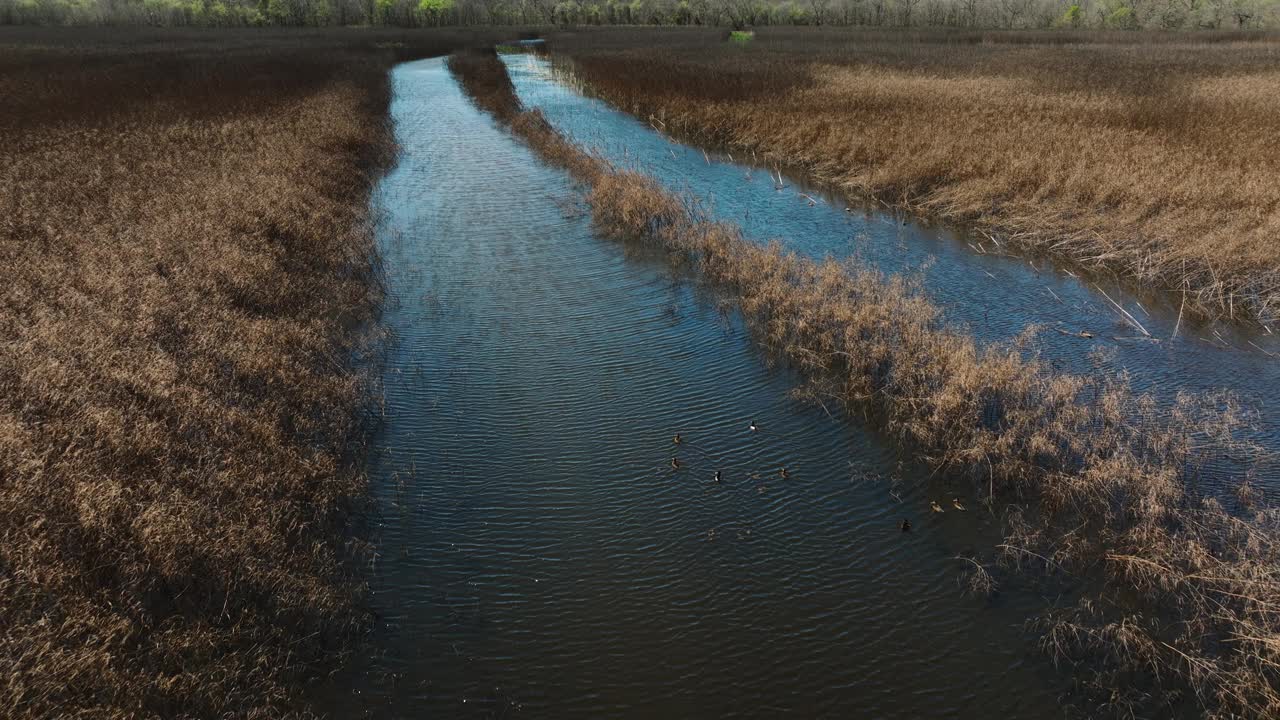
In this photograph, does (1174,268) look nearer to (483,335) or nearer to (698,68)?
(483,335)

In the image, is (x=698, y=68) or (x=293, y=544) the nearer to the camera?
(x=293, y=544)

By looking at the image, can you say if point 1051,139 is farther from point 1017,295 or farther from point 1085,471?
point 1085,471

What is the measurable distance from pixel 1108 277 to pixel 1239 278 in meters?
1.94

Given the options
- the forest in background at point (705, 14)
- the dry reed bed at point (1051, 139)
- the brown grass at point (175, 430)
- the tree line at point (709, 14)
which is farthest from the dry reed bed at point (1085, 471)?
the forest in background at point (705, 14)

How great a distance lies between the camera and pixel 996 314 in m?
11.9

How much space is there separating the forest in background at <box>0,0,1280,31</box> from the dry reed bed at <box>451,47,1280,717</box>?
264 feet

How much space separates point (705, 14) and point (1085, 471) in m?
102

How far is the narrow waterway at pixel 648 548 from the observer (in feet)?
17.9

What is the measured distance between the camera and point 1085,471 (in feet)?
23.6

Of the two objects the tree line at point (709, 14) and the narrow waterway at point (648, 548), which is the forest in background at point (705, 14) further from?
the narrow waterway at point (648, 548)

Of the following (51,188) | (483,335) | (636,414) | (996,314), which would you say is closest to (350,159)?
(51,188)

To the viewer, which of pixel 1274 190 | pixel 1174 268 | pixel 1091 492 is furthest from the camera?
pixel 1274 190

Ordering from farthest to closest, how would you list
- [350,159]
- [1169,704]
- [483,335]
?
1. [350,159]
2. [483,335]
3. [1169,704]

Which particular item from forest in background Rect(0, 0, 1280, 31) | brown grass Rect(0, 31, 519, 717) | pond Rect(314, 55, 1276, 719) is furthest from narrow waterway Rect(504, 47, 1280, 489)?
forest in background Rect(0, 0, 1280, 31)
